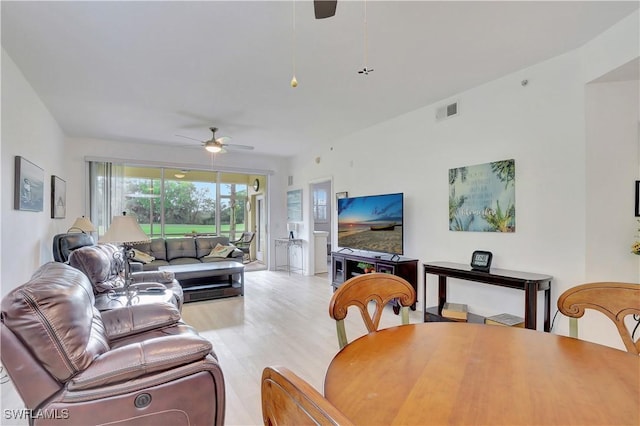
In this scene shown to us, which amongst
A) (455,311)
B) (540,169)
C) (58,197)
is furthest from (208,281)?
(540,169)

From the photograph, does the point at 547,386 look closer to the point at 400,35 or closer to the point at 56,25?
the point at 400,35

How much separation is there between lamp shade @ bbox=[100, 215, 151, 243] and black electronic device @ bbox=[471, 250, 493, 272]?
127 inches

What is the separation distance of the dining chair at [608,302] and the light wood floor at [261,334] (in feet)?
5.59

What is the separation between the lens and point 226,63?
3033 millimetres

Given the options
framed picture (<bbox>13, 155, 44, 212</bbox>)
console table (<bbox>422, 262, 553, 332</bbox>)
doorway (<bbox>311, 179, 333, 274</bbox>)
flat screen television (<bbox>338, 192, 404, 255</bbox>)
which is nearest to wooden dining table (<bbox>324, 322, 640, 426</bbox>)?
console table (<bbox>422, 262, 553, 332</bbox>)

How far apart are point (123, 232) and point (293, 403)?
282cm

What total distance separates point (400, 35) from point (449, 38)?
0.41 meters

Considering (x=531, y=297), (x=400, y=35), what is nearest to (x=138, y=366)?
(x=400, y=35)

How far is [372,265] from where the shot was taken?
4.79 meters

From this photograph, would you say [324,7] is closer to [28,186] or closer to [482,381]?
[482,381]

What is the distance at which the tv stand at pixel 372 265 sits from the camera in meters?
4.21

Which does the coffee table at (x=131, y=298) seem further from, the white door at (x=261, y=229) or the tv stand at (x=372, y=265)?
the white door at (x=261, y=229)

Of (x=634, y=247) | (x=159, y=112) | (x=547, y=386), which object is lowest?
(x=547, y=386)

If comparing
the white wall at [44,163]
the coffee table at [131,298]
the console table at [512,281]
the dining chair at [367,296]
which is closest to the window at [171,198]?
the white wall at [44,163]
